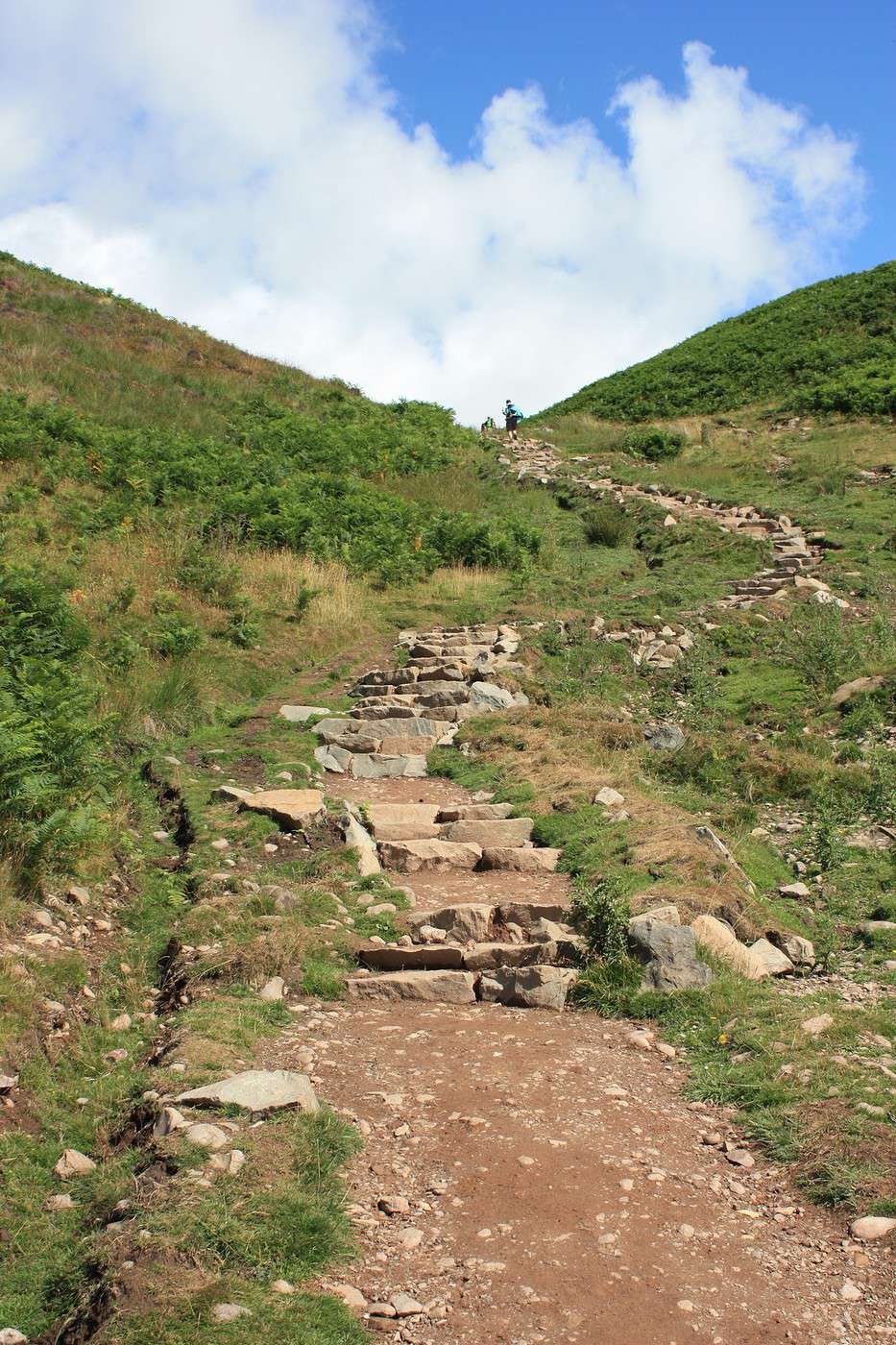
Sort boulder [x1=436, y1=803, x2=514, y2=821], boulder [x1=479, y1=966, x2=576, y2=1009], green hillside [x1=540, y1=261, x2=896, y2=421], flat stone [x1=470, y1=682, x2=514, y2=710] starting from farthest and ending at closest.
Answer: green hillside [x1=540, y1=261, x2=896, y2=421] → flat stone [x1=470, y1=682, x2=514, y2=710] → boulder [x1=436, y1=803, x2=514, y2=821] → boulder [x1=479, y1=966, x2=576, y2=1009]

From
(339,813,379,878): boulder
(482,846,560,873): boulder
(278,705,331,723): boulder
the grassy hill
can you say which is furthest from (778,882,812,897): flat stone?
(278,705,331,723): boulder

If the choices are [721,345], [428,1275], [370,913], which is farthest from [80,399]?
[721,345]

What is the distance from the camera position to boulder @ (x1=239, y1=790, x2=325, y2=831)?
755cm

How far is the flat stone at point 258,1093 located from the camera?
418 centimetres

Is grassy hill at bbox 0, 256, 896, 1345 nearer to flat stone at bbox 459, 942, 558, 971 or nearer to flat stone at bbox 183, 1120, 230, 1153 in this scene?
flat stone at bbox 183, 1120, 230, 1153

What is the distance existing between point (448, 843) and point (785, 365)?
88.8 feet

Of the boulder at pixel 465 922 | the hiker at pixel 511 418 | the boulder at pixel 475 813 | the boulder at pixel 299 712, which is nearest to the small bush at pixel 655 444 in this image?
the hiker at pixel 511 418

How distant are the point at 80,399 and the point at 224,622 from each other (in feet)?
31.7

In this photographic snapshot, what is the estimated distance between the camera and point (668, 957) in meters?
5.51

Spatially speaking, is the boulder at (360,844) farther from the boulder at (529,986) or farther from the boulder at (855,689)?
the boulder at (855,689)

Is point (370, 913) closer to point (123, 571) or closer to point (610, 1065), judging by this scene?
point (610, 1065)

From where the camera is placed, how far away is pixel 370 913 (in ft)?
21.5

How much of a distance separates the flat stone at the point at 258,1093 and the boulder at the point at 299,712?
21.1 feet

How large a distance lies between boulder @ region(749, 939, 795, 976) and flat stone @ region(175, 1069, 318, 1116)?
2.74 metres
